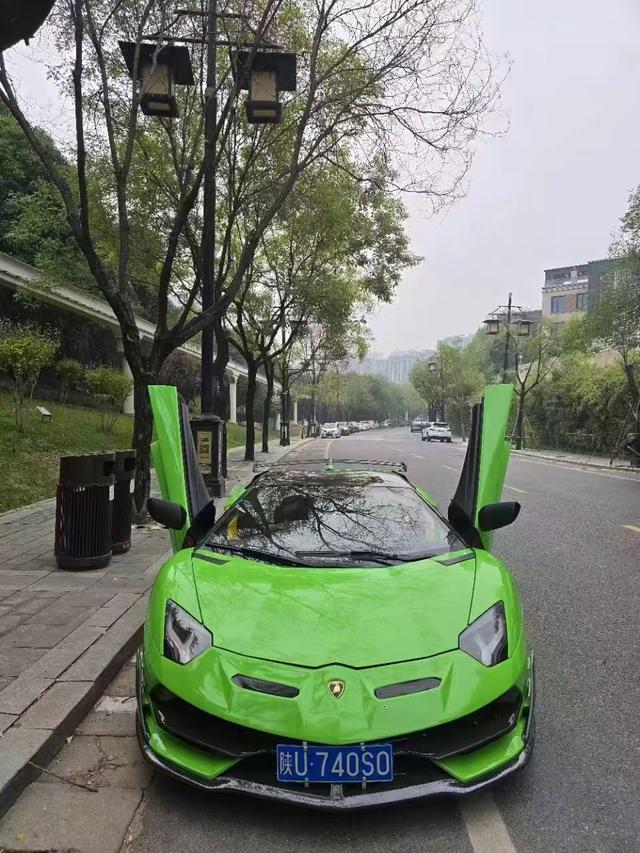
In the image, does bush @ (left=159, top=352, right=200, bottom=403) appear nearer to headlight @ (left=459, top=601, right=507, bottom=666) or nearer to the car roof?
the car roof

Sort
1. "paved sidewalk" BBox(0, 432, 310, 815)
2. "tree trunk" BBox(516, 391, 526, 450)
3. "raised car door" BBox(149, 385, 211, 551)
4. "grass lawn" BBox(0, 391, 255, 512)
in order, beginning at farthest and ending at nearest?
"tree trunk" BBox(516, 391, 526, 450) < "grass lawn" BBox(0, 391, 255, 512) < "raised car door" BBox(149, 385, 211, 551) < "paved sidewalk" BBox(0, 432, 310, 815)

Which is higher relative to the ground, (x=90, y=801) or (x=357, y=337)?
(x=357, y=337)

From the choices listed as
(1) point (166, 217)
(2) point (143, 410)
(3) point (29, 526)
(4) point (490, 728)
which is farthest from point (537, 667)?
(1) point (166, 217)

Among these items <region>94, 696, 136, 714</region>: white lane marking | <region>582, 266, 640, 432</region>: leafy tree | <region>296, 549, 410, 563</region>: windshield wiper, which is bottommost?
<region>94, 696, 136, 714</region>: white lane marking

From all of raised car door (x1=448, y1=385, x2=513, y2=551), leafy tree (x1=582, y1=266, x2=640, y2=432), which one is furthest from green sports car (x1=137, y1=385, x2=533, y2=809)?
leafy tree (x1=582, y1=266, x2=640, y2=432)

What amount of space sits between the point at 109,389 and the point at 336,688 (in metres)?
17.4

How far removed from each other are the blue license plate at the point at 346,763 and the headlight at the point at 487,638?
566mm

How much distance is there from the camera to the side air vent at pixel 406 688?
238cm

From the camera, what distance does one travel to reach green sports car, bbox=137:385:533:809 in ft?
7.55

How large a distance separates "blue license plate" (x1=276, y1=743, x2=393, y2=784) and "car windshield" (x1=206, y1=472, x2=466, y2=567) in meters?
1.08

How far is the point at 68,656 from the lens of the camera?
12.6 feet

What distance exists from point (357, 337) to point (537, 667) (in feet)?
104

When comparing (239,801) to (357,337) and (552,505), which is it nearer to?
(552,505)

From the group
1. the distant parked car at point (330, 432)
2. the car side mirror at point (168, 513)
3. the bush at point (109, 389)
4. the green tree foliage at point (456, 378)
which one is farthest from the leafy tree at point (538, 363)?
the car side mirror at point (168, 513)
